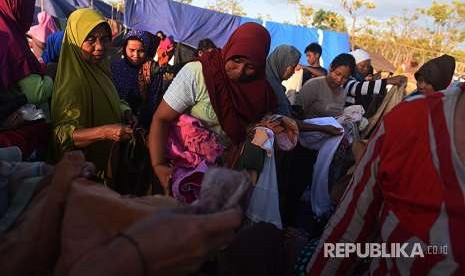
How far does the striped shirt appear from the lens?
470cm

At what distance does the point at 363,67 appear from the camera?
683cm

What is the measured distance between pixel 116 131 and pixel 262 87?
78 centimetres

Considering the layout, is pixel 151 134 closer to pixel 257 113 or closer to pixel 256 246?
pixel 257 113

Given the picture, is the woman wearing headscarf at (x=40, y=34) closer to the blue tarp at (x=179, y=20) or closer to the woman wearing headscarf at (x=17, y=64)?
the woman wearing headscarf at (x=17, y=64)

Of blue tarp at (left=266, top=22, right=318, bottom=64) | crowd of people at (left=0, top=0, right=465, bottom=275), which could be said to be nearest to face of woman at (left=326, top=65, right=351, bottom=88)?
crowd of people at (left=0, top=0, right=465, bottom=275)

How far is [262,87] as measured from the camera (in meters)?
2.42

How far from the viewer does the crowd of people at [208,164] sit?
797 millimetres

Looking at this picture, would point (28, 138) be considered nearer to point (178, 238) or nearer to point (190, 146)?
point (190, 146)

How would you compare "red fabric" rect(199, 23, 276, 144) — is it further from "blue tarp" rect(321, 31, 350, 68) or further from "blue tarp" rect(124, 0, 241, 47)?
"blue tarp" rect(321, 31, 350, 68)

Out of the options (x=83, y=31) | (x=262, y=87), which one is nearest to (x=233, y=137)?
(x=262, y=87)

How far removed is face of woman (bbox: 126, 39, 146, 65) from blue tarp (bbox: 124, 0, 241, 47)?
7.74m

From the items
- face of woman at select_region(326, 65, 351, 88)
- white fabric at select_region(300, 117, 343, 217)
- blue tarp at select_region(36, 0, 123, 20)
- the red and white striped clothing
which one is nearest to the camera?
the red and white striped clothing

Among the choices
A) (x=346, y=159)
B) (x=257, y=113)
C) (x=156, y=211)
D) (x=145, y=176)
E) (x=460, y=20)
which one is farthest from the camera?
(x=460, y=20)

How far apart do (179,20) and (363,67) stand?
6.25m
